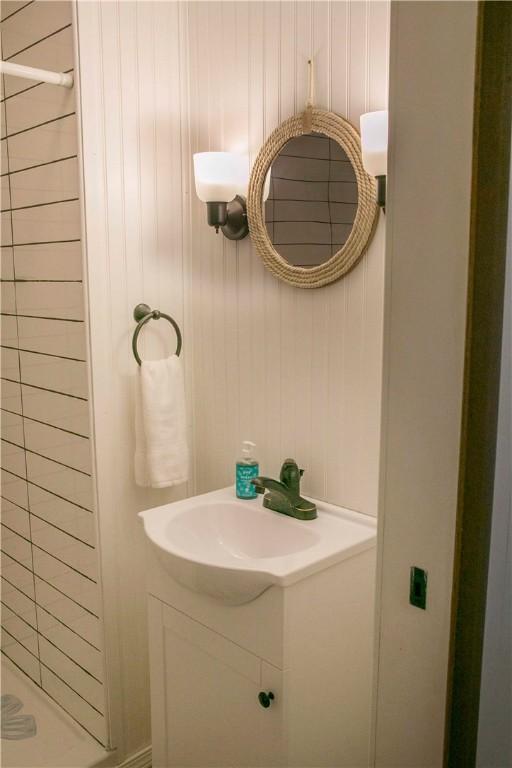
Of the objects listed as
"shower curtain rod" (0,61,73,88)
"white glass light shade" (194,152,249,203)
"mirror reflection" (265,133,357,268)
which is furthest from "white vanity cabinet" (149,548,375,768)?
"shower curtain rod" (0,61,73,88)

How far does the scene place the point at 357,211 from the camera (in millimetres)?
1626

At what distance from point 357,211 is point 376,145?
0.18 meters

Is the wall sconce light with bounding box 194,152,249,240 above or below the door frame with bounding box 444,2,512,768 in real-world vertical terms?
above

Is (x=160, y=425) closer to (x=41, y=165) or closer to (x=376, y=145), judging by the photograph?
(x=41, y=165)

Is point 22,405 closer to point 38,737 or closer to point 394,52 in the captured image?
point 38,737

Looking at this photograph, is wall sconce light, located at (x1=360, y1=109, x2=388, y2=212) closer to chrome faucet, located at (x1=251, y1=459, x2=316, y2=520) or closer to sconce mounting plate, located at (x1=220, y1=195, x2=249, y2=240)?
sconce mounting plate, located at (x1=220, y1=195, x2=249, y2=240)

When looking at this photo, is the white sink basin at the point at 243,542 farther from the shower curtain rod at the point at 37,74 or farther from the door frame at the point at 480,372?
the shower curtain rod at the point at 37,74

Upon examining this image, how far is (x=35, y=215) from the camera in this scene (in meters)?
→ 2.08

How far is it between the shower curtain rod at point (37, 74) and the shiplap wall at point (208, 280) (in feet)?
0.15

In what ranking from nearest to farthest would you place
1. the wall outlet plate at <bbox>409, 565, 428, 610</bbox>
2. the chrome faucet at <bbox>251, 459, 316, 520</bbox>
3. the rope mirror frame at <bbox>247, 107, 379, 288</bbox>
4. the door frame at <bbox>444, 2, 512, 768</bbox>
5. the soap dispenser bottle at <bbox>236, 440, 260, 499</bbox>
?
the door frame at <bbox>444, 2, 512, 768</bbox> → the wall outlet plate at <bbox>409, 565, 428, 610</bbox> → the rope mirror frame at <bbox>247, 107, 379, 288</bbox> → the chrome faucet at <bbox>251, 459, 316, 520</bbox> → the soap dispenser bottle at <bbox>236, 440, 260, 499</bbox>

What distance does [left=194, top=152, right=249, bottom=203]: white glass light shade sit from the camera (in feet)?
6.00

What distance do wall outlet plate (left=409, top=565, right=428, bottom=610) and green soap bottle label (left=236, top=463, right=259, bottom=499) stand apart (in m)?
0.93

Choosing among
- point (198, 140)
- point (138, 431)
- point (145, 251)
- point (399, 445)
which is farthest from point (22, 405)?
point (399, 445)

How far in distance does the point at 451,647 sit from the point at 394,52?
0.84 m
